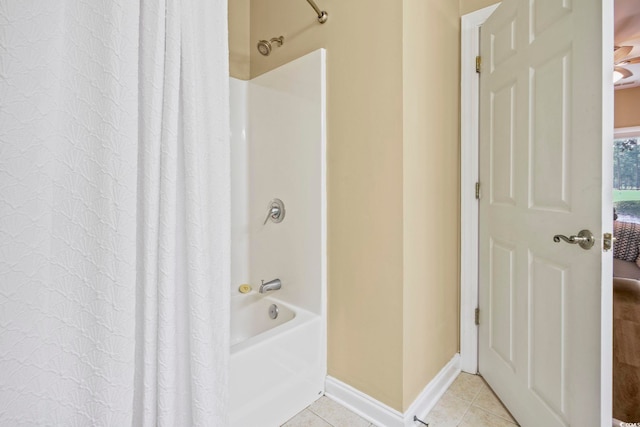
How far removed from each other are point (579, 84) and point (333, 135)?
98cm

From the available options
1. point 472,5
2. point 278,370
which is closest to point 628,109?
point 472,5

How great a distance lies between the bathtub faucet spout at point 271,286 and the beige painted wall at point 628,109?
5179 mm

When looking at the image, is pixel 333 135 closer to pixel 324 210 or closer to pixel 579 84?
pixel 324 210

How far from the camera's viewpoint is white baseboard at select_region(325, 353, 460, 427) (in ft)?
4.21

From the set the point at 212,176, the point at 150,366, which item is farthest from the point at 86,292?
the point at 212,176

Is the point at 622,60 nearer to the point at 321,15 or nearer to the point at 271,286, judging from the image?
the point at 321,15

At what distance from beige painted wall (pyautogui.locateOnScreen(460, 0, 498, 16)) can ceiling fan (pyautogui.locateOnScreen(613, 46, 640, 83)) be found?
1.87m

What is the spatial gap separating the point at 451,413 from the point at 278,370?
85 centimetres

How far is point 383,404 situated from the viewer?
1.32 meters

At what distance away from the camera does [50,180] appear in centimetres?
60

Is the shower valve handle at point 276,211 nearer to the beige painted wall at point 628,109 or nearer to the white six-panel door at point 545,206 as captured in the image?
the white six-panel door at point 545,206

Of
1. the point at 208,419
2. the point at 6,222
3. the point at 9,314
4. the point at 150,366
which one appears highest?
the point at 6,222

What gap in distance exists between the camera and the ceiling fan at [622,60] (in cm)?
277

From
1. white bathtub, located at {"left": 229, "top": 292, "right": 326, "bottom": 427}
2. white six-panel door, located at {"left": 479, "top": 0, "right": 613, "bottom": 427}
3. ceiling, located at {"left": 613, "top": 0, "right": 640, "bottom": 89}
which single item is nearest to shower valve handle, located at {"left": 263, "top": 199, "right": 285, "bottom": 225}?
white bathtub, located at {"left": 229, "top": 292, "right": 326, "bottom": 427}
